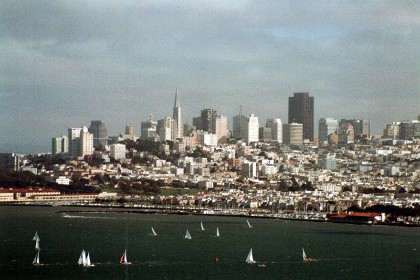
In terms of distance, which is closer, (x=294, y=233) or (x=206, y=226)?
(x=294, y=233)

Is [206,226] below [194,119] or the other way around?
below

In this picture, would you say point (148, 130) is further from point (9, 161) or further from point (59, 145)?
point (9, 161)

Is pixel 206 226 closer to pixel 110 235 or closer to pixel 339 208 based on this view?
pixel 110 235

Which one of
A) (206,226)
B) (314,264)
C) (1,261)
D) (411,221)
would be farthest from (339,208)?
(1,261)

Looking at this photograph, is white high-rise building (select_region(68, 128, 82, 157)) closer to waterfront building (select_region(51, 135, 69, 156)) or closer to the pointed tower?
waterfront building (select_region(51, 135, 69, 156))

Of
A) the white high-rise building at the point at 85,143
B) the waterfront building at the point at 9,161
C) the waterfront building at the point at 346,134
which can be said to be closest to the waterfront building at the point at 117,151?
the white high-rise building at the point at 85,143

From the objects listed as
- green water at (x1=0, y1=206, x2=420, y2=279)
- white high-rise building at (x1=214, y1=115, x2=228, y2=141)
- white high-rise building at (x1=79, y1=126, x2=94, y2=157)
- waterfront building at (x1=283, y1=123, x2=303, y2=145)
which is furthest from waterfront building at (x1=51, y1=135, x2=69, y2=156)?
green water at (x1=0, y1=206, x2=420, y2=279)

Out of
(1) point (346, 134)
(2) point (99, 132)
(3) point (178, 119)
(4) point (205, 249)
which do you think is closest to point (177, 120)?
(3) point (178, 119)
